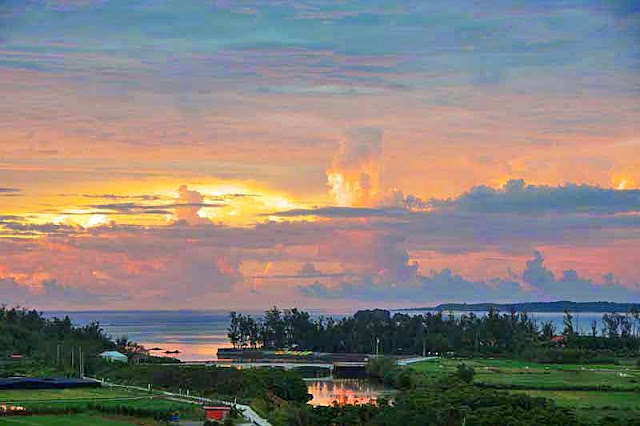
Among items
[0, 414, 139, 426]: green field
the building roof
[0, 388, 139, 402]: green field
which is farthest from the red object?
the building roof

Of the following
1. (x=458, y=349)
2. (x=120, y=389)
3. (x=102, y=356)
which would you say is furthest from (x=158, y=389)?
(x=458, y=349)

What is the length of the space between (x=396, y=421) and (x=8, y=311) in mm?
79034

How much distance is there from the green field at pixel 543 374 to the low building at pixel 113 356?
81.5 feet

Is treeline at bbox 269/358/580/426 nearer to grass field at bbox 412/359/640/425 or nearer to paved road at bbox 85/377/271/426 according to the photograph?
paved road at bbox 85/377/271/426

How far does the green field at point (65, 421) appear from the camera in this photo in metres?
43.3

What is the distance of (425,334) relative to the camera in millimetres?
109438

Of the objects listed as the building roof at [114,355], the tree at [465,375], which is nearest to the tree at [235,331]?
the building roof at [114,355]

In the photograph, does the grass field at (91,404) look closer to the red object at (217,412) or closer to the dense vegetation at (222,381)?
the red object at (217,412)

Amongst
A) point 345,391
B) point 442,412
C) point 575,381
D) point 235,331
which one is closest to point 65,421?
point 442,412

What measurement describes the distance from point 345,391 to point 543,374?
1626 centimetres

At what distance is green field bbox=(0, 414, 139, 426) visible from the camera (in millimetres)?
43281

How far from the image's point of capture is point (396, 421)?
1692 inches

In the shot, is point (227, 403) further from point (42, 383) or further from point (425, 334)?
point (425, 334)

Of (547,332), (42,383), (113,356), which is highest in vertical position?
(547,332)
